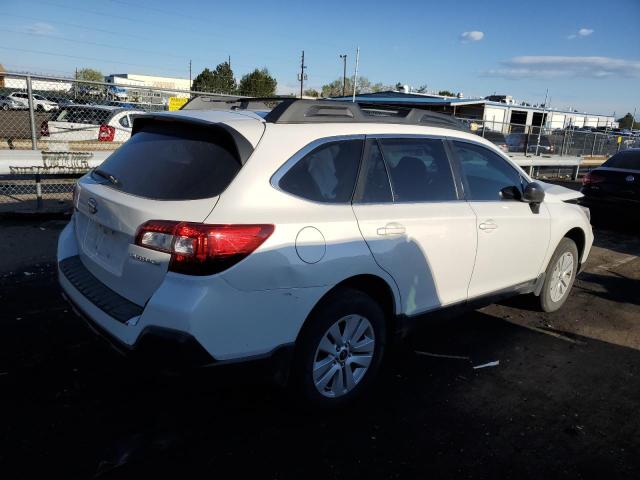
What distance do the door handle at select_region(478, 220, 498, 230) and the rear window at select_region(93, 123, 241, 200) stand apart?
1.98 metres

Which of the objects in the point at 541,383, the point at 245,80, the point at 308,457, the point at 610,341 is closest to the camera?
the point at 308,457

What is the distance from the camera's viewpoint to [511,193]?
4152 millimetres

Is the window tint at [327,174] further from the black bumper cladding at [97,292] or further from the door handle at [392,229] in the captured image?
the black bumper cladding at [97,292]

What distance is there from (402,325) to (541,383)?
46.2 inches

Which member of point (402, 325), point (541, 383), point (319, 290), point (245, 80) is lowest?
point (541, 383)

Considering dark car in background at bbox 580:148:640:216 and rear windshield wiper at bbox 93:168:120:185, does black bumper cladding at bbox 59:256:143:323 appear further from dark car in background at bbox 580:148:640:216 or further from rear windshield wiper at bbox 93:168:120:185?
dark car in background at bbox 580:148:640:216

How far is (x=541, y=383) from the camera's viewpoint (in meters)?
3.61

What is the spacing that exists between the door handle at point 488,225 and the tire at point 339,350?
1123mm

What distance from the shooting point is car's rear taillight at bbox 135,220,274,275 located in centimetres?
238

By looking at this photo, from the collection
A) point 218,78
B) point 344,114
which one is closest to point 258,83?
point 218,78

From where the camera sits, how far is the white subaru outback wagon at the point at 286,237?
7.94 ft

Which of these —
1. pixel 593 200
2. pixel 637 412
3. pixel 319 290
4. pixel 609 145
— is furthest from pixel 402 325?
pixel 609 145

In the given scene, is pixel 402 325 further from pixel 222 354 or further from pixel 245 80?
pixel 245 80

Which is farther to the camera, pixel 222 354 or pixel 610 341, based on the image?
pixel 610 341
